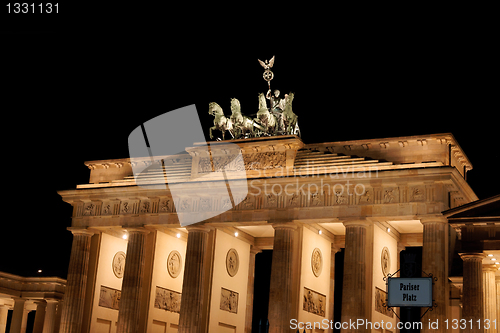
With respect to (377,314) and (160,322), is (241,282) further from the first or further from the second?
(377,314)

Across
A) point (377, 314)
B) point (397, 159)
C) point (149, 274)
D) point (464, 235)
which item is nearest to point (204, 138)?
point (149, 274)

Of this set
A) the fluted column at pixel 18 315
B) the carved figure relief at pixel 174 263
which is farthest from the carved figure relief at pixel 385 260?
the fluted column at pixel 18 315

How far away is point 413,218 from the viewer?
3519cm

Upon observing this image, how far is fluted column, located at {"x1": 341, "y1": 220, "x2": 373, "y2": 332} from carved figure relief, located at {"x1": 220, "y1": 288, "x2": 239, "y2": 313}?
27.2ft

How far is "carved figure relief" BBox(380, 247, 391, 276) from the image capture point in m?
38.5

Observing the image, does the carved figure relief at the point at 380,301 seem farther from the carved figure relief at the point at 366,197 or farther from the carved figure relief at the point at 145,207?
the carved figure relief at the point at 145,207

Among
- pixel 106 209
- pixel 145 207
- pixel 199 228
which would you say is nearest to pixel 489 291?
pixel 199 228

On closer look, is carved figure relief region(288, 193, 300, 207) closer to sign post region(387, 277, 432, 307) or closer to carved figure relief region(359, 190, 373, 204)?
carved figure relief region(359, 190, 373, 204)

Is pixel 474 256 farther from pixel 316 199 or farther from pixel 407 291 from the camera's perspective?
pixel 316 199

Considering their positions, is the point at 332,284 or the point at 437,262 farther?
the point at 332,284

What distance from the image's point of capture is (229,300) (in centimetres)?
4134

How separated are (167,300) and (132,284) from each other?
3.31 metres

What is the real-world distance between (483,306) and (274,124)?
15.9 meters

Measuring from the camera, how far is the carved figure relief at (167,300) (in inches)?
1655
